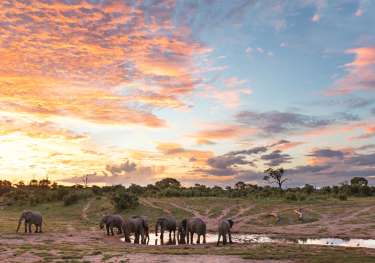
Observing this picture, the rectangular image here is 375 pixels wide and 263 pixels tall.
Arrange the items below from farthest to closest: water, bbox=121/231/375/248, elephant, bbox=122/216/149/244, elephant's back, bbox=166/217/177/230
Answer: elephant's back, bbox=166/217/177/230 < elephant, bbox=122/216/149/244 < water, bbox=121/231/375/248

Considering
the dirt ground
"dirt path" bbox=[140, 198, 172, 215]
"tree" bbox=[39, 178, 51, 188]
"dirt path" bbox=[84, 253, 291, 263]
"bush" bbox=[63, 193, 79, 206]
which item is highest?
"tree" bbox=[39, 178, 51, 188]

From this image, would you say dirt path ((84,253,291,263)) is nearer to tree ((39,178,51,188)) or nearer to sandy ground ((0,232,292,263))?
sandy ground ((0,232,292,263))

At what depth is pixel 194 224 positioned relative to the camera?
3384 cm

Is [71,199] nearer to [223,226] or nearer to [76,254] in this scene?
[223,226]

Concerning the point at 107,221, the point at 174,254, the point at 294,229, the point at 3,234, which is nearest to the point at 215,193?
the point at 294,229

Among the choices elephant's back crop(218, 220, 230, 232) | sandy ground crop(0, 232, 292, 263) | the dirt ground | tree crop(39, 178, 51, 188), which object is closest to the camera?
sandy ground crop(0, 232, 292, 263)

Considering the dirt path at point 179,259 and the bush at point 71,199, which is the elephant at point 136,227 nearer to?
the dirt path at point 179,259

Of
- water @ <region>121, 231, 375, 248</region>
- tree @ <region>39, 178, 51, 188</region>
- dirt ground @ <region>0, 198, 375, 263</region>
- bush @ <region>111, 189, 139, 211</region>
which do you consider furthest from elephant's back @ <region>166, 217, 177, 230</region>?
tree @ <region>39, 178, 51, 188</region>

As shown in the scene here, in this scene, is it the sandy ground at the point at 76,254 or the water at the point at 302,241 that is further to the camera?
the water at the point at 302,241

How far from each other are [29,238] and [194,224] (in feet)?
43.1

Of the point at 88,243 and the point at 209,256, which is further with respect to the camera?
the point at 88,243

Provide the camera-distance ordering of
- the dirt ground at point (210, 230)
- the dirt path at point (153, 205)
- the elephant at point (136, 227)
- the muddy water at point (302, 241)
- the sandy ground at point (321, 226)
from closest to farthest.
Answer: the dirt ground at point (210, 230) < the muddy water at point (302, 241) < the elephant at point (136, 227) < the sandy ground at point (321, 226) < the dirt path at point (153, 205)

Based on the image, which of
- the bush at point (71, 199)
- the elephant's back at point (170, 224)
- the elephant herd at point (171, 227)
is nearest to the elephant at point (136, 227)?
the elephant herd at point (171, 227)

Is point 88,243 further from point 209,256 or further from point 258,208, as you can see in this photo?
point 258,208
